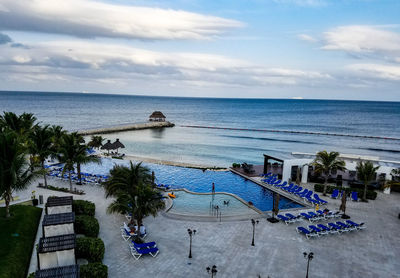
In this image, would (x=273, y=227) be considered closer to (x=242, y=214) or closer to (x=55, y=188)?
(x=242, y=214)

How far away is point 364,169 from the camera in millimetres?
24172

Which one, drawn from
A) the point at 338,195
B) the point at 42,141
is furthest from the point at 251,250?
the point at 42,141

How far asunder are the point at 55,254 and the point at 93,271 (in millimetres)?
1798

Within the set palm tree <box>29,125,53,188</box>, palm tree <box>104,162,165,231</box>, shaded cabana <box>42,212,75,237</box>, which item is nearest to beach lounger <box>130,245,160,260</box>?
palm tree <box>104,162,165,231</box>

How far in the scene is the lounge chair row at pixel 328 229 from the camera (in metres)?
17.1

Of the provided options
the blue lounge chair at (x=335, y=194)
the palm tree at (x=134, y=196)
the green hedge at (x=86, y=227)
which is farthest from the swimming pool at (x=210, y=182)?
the green hedge at (x=86, y=227)

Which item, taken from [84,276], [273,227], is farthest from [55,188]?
[273,227]

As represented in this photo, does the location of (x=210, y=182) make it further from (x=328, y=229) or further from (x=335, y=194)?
(x=328, y=229)

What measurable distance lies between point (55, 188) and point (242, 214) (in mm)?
15243

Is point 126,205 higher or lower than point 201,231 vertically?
higher

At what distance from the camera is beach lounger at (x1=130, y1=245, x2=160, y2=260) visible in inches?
553

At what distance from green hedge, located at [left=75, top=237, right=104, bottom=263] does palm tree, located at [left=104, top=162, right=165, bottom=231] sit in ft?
7.60

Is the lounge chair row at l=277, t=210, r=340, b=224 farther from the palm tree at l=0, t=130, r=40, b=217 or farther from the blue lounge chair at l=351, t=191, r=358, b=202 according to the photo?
the palm tree at l=0, t=130, r=40, b=217

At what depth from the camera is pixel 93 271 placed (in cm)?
1136
